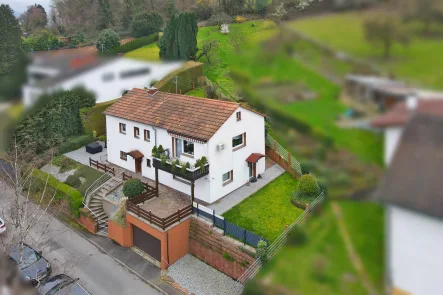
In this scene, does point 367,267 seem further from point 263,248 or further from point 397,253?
point 263,248

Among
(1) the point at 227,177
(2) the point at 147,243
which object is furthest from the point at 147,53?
(2) the point at 147,243

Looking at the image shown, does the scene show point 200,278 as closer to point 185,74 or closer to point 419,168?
point 419,168

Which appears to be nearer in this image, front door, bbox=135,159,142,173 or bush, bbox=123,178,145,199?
bush, bbox=123,178,145,199

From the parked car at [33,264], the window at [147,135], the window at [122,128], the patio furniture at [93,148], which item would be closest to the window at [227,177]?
the window at [147,135]

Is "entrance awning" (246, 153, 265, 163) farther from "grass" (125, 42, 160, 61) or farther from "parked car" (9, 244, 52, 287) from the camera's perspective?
"parked car" (9, 244, 52, 287)

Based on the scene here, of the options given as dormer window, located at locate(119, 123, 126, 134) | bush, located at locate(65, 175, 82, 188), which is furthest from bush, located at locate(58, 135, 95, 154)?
dormer window, located at locate(119, 123, 126, 134)

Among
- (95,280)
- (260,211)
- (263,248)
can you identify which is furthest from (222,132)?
(95,280)

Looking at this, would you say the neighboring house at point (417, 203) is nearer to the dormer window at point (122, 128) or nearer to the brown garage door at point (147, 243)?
the brown garage door at point (147, 243)
